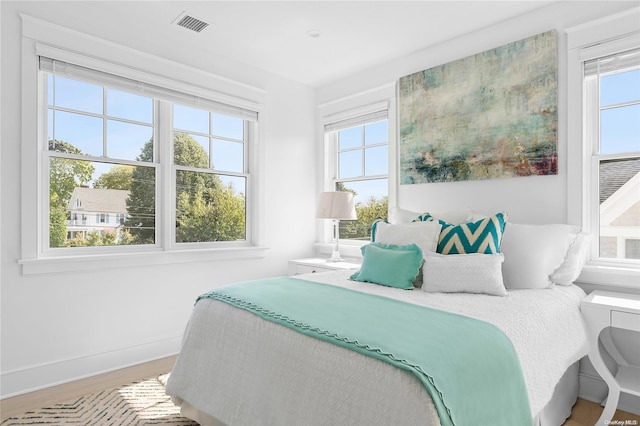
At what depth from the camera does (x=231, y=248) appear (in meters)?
3.60

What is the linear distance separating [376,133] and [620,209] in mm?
2129

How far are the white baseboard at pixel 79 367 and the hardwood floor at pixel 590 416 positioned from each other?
9.40 feet

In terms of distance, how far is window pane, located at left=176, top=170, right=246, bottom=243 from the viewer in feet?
11.0

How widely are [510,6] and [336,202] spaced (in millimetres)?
2044

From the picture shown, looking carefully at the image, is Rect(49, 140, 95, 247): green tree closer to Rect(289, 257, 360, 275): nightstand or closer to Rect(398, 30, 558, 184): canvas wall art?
Rect(289, 257, 360, 275): nightstand

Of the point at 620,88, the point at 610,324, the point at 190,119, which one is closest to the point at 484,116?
the point at 620,88

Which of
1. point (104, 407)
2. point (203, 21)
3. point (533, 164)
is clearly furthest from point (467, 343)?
point (203, 21)

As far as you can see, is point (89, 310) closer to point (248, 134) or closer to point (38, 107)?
point (38, 107)

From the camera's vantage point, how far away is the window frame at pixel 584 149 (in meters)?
2.39

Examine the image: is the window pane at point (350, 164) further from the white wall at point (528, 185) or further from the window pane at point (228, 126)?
the window pane at point (228, 126)

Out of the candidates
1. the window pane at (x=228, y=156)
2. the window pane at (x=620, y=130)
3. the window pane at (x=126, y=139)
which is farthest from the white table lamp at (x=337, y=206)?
the window pane at (x=620, y=130)

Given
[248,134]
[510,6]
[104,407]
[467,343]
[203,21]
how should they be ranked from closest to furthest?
[467,343], [104,407], [510,6], [203,21], [248,134]

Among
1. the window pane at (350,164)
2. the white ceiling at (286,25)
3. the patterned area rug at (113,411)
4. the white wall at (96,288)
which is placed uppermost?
the white ceiling at (286,25)

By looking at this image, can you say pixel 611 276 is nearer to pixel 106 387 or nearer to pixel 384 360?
pixel 384 360
